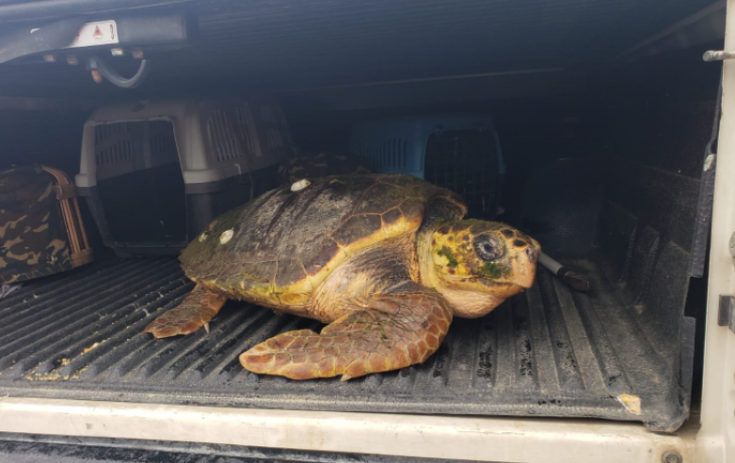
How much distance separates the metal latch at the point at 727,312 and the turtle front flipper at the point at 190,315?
1.32 metres

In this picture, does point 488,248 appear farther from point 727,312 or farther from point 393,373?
point 727,312

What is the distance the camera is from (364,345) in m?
1.10

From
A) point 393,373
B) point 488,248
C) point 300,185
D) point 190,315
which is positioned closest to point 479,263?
point 488,248

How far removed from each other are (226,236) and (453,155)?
47.0 inches

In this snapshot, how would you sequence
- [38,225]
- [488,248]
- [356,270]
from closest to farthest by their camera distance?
[488,248]
[356,270]
[38,225]

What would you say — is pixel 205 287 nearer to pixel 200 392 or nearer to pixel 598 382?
pixel 200 392

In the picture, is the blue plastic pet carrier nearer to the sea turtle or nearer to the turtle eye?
the sea turtle

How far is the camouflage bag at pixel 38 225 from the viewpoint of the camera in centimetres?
189

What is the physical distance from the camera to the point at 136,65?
A: 1715 millimetres

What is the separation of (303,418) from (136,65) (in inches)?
58.5

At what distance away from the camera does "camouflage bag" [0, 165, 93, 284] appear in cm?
189

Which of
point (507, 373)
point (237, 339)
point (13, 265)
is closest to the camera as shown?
point (507, 373)

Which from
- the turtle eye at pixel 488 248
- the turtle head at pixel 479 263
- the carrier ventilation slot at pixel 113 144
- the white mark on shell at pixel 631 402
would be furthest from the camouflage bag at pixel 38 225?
the white mark on shell at pixel 631 402

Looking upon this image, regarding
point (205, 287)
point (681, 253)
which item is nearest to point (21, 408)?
point (205, 287)
